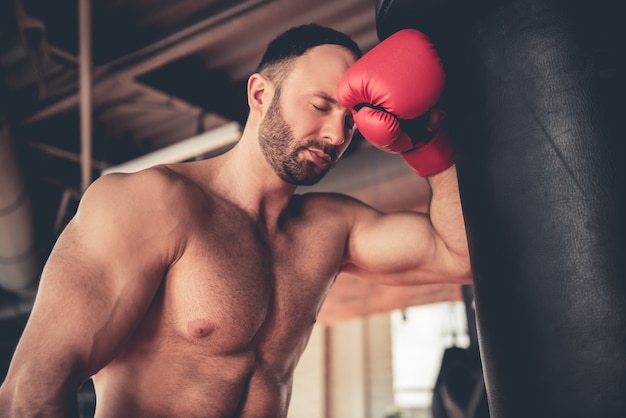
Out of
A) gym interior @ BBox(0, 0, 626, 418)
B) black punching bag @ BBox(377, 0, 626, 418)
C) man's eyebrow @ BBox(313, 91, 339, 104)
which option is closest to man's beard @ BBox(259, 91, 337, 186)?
man's eyebrow @ BBox(313, 91, 339, 104)

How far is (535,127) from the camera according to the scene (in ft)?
3.12

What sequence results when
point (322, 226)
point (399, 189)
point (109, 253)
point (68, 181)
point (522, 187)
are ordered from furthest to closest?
1. point (68, 181)
2. point (399, 189)
3. point (322, 226)
4. point (109, 253)
5. point (522, 187)

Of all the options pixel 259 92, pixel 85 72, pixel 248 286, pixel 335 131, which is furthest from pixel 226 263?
pixel 85 72

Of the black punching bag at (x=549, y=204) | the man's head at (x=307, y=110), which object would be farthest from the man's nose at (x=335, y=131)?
the black punching bag at (x=549, y=204)

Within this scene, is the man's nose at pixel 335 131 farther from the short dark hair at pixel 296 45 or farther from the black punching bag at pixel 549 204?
the black punching bag at pixel 549 204

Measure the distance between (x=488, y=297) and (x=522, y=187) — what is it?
20 cm

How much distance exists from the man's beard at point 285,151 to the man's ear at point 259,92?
52mm

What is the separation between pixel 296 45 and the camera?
1.75 metres

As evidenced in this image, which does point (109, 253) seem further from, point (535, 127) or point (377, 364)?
point (377, 364)

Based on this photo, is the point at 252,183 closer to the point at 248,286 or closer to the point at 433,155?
the point at 248,286

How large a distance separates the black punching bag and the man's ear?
32.5 inches

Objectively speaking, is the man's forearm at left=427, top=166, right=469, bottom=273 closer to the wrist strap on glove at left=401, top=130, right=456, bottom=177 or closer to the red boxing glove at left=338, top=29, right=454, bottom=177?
the wrist strap on glove at left=401, top=130, right=456, bottom=177

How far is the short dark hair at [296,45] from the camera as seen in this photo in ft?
5.64

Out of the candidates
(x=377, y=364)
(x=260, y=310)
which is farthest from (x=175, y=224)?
(x=377, y=364)
